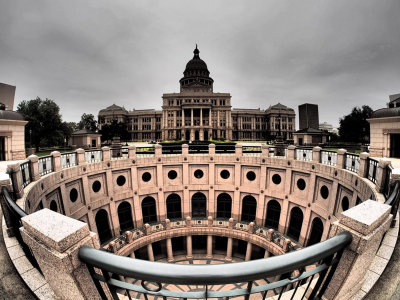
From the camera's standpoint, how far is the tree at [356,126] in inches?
1501

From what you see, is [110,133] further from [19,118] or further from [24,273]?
[24,273]

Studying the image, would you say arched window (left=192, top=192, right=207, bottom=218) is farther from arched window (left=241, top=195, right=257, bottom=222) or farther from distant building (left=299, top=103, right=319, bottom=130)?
distant building (left=299, top=103, right=319, bottom=130)

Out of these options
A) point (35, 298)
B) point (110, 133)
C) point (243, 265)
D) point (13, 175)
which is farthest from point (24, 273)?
point (110, 133)

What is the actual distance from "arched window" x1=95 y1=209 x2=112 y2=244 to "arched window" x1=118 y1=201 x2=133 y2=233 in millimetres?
1221

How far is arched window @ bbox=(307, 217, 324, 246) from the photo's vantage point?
15133 millimetres

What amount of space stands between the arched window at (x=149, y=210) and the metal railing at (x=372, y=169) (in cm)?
1832

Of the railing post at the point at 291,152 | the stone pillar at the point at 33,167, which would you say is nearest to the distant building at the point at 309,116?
the railing post at the point at 291,152

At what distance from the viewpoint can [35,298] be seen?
9.31 feet

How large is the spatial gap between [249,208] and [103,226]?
1535 cm

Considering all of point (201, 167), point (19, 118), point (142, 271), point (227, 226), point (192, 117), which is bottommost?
point (227, 226)

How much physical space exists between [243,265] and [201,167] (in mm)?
18568

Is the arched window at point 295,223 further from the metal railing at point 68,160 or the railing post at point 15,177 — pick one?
the metal railing at point 68,160

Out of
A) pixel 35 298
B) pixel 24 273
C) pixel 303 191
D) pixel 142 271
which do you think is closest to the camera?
pixel 142 271

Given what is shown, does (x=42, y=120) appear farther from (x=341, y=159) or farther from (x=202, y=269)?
(x=341, y=159)
